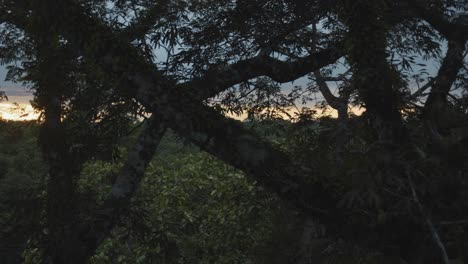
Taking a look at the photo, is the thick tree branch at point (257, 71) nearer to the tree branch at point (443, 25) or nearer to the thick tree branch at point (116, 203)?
the thick tree branch at point (116, 203)

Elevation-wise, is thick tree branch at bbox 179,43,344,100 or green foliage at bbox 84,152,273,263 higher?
thick tree branch at bbox 179,43,344,100

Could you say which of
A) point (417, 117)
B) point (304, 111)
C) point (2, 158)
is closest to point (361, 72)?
point (417, 117)

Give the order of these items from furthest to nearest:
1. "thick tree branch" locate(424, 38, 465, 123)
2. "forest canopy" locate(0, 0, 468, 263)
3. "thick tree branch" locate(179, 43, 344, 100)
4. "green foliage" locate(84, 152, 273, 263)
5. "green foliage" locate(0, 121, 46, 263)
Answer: "green foliage" locate(84, 152, 273, 263) < "thick tree branch" locate(179, 43, 344, 100) < "green foliage" locate(0, 121, 46, 263) < "thick tree branch" locate(424, 38, 465, 123) < "forest canopy" locate(0, 0, 468, 263)

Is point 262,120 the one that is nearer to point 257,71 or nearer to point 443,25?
point 257,71

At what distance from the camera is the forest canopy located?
386 cm

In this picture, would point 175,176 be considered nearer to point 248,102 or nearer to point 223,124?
point 248,102

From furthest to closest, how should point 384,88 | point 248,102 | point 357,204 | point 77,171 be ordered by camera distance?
point 248,102 → point 77,171 → point 384,88 → point 357,204

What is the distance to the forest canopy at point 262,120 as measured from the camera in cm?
386

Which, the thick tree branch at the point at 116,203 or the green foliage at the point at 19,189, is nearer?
the thick tree branch at the point at 116,203

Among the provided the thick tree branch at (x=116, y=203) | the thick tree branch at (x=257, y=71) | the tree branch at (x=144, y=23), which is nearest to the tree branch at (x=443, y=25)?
the thick tree branch at (x=257, y=71)

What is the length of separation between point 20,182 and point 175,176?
13.2 metres

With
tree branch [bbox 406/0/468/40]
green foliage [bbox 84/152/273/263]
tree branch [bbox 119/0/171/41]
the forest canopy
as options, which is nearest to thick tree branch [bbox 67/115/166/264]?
the forest canopy

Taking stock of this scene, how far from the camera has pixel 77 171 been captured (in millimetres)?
7449

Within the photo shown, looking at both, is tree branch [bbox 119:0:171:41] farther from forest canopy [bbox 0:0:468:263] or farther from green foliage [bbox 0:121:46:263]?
green foliage [bbox 0:121:46:263]
